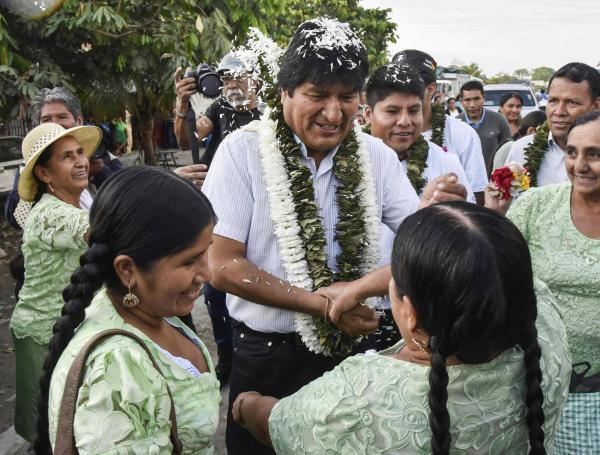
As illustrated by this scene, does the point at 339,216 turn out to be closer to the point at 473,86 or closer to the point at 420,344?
the point at 420,344

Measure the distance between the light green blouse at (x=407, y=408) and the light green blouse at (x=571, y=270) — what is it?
3.41 feet

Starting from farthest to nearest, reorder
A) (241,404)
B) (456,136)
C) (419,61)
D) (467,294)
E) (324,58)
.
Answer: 1. (419,61)
2. (456,136)
3. (324,58)
4. (241,404)
5. (467,294)

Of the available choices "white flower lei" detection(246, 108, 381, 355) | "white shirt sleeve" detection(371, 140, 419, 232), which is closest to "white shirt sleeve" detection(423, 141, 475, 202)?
"white shirt sleeve" detection(371, 140, 419, 232)

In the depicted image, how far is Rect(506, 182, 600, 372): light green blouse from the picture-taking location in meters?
2.48

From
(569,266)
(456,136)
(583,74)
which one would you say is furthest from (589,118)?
(456,136)

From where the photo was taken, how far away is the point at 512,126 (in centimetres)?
928

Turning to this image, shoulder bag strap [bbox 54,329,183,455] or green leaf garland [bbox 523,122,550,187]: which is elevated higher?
green leaf garland [bbox 523,122,550,187]

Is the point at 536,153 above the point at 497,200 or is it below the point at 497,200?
above

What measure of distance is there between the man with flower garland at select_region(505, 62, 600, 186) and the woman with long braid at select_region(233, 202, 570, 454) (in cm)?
272

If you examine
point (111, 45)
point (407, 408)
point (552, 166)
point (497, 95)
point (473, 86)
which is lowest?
point (407, 408)

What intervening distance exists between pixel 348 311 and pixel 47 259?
1703 millimetres

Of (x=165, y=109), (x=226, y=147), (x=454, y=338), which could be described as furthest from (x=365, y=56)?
(x=165, y=109)

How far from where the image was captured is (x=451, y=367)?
1472 millimetres

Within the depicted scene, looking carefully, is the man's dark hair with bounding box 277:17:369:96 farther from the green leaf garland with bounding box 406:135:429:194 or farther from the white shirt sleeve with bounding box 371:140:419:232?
the green leaf garland with bounding box 406:135:429:194
